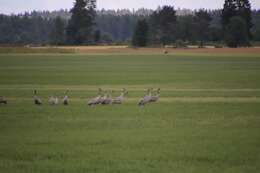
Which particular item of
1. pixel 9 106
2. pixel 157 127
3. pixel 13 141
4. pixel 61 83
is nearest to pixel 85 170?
pixel 13 141

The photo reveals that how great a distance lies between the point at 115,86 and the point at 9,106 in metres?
14.8

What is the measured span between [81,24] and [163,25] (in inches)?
657

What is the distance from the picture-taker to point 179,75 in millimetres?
51844

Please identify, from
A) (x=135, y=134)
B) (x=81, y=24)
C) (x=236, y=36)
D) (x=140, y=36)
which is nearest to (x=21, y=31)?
(x=81, y=24)

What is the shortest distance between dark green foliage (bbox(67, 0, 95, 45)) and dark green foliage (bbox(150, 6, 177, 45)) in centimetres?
1278

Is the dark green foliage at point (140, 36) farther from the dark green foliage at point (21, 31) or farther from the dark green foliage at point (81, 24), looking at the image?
the dark green foliage at point (21, 31)

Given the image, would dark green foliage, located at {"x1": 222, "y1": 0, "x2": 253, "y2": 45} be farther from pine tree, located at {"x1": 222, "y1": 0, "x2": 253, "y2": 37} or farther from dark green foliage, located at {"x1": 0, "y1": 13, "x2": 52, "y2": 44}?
dark green foliage, located at {"x1": 0, "y1": 13, "x2": 52, "y2": 44}

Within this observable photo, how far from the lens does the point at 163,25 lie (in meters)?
128

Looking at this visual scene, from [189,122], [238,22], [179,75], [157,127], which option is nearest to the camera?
[157,127]

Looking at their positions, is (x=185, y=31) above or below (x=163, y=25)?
below

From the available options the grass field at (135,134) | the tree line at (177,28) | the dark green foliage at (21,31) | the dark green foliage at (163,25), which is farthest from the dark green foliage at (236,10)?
the grass field at (135,134)

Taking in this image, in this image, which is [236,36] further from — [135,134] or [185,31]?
[135,134]

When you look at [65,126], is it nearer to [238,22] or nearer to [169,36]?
[238,22]

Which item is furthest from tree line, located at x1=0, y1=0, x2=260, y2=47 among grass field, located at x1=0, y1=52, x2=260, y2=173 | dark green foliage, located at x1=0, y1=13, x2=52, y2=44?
grass field, located at x1=0, y1=52, x2=260, y2=173
